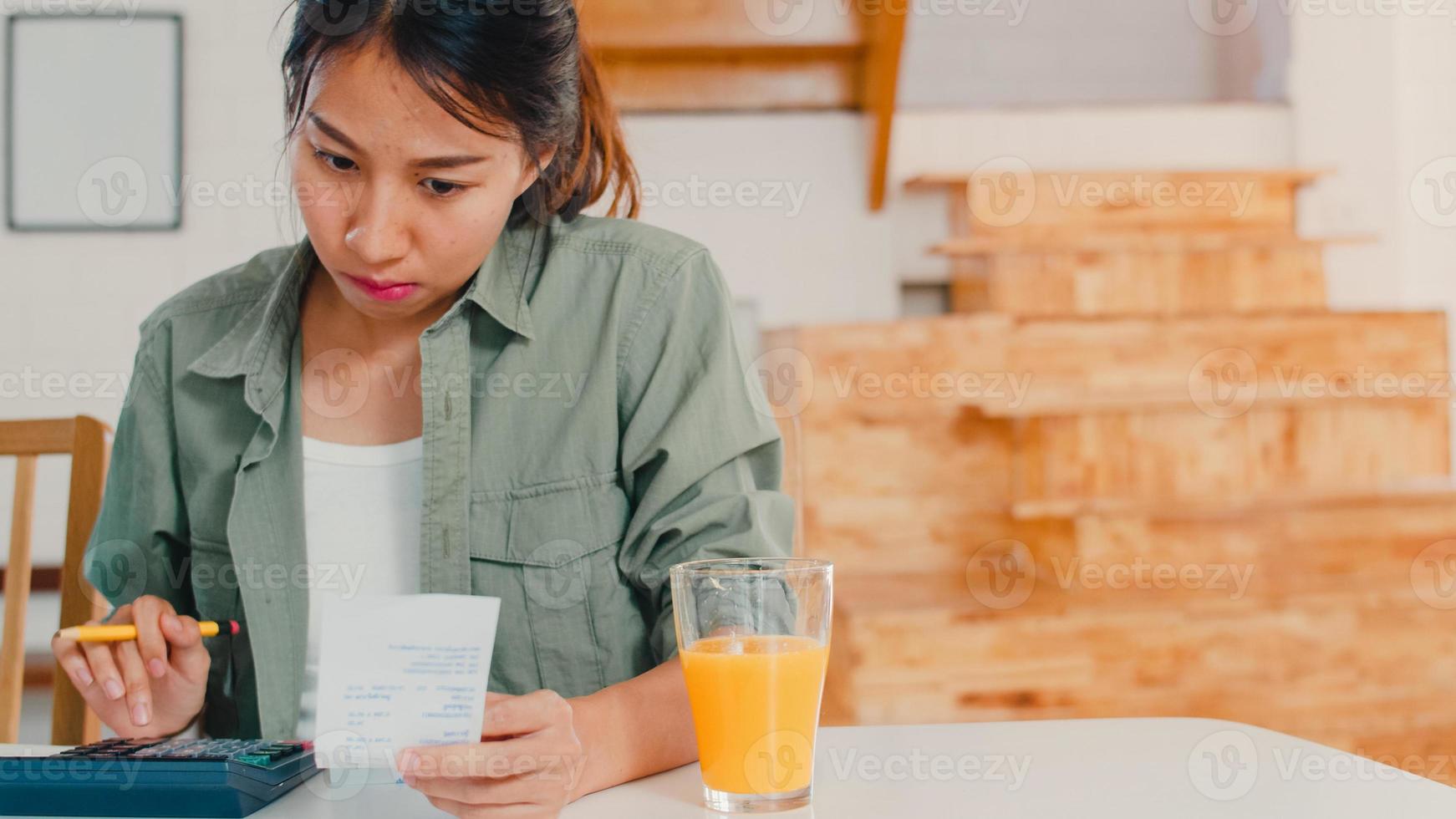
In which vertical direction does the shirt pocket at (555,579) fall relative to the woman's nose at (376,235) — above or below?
below

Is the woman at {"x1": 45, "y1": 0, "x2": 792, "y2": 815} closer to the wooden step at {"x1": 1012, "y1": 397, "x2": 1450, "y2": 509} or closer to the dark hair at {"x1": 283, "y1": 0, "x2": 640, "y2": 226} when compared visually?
the dark hair at {"x1": 283, "y1": 0, "x2": 640, "y2": 226}

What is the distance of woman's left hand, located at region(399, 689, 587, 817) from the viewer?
0.56 meters

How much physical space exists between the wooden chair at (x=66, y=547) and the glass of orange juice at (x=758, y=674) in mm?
559

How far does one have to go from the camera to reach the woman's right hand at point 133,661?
2.31 feet

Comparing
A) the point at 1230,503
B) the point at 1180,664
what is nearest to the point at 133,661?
the point at 1180,664

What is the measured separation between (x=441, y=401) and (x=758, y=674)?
1.21ft

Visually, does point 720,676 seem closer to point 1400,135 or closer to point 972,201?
point 972,201

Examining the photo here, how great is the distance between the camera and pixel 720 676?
2.01ft

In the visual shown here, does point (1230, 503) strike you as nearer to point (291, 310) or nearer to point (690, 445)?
point (690, 445)

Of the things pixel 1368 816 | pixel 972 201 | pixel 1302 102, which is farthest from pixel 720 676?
pixel 1302 102

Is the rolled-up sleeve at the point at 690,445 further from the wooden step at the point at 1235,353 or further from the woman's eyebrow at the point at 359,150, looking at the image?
the wooden step at the point at 1235,353

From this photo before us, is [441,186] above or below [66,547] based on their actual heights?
above

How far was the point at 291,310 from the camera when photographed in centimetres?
94

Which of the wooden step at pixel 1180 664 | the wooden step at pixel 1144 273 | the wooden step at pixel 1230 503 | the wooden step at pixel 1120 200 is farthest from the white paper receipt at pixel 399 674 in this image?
the wooden step at pixel 1120 200
